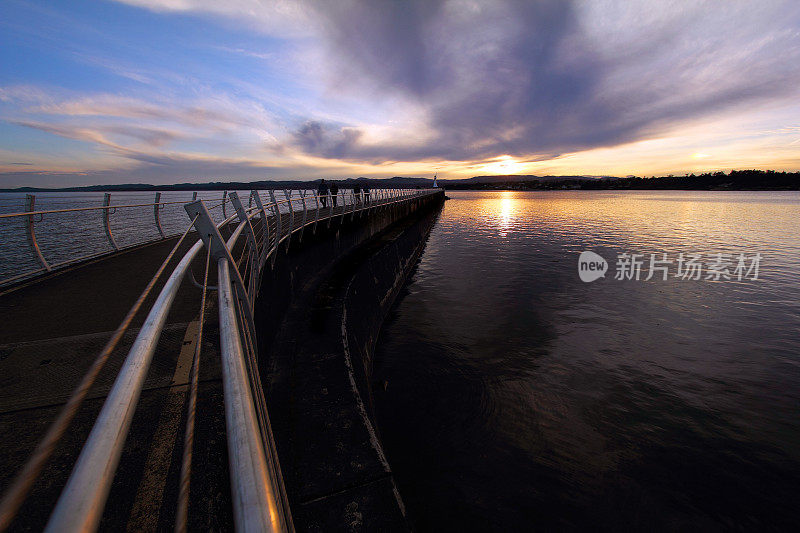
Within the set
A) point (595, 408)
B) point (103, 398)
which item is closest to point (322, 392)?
point (103, 398)

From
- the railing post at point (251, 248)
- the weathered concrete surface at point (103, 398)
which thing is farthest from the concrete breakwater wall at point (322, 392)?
the weathered concrete surface at point (103, 398)

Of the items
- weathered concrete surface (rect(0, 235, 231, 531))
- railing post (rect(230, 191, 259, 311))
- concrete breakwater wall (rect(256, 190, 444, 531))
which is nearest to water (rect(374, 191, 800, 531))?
concrete breakwater wall (rect(256, 190, 444, 531))

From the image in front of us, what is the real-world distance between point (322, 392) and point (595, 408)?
16.5ft

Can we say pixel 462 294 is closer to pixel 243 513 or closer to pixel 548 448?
pixel 548 448

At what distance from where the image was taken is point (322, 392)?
3986 mm

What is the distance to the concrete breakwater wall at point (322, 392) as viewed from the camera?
275cm

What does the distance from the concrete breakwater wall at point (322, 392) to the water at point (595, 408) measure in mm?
1362

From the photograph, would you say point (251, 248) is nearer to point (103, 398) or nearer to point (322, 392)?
point (322, 392)

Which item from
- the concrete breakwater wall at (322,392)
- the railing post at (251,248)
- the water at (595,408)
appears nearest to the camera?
the concrete breakwater wall at (322,392)

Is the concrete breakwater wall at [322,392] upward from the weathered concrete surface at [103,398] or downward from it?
downward

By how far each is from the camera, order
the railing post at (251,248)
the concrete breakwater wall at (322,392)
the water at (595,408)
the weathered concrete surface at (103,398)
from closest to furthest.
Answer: the weathered concrete surface at (103,398), the concrete breakwater wall at (322,392), the railing post at (251,248), the water at (595,408)

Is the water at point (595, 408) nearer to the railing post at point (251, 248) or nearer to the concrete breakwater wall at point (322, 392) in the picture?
the concrete breakwater wall at point (322, 392)

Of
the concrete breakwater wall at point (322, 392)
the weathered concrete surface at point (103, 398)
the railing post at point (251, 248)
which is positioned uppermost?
the railing post at point (251, 248)

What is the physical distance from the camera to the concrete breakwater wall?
2.75 meters
